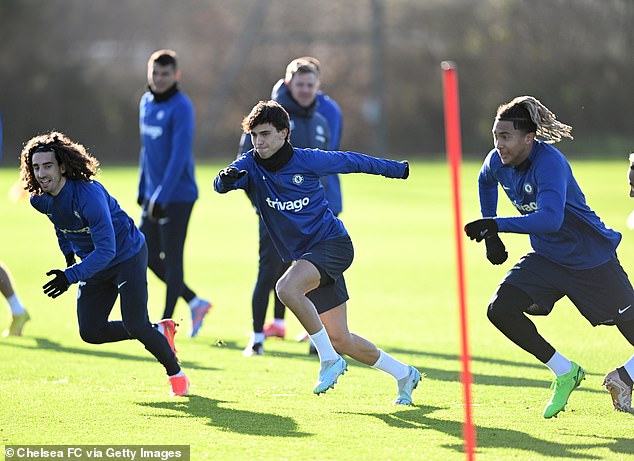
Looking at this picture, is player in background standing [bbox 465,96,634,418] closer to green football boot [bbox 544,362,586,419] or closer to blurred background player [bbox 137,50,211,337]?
green football boot [bbox 544,362,586,419]

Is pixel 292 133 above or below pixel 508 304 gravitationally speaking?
above

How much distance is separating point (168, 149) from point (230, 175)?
3.49 m

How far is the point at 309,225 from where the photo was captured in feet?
22.5

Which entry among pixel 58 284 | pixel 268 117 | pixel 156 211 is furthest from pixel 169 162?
pixel 58 284

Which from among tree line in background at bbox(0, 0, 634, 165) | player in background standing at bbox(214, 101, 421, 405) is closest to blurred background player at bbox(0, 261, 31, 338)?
player in background standing at bbox(214, 101, 421, 405)

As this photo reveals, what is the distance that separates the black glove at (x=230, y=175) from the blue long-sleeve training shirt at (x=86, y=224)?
76 cm

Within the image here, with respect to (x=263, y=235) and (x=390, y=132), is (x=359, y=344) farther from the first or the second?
(x=390, y=132)

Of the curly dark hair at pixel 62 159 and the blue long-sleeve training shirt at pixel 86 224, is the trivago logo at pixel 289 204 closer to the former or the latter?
the blue long-sleeve training shirt at pixel 86 224

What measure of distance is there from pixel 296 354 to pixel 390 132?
38385 mm

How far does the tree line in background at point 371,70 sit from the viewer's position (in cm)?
4497

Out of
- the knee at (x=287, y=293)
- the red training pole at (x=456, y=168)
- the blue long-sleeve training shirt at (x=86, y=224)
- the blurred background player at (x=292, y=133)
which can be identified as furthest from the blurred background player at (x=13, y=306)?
the red training pole at (x=456, y=168)

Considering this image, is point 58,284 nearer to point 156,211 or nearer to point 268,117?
point 268,117

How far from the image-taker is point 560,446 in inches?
227

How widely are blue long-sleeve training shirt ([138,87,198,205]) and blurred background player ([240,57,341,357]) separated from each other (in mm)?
889
